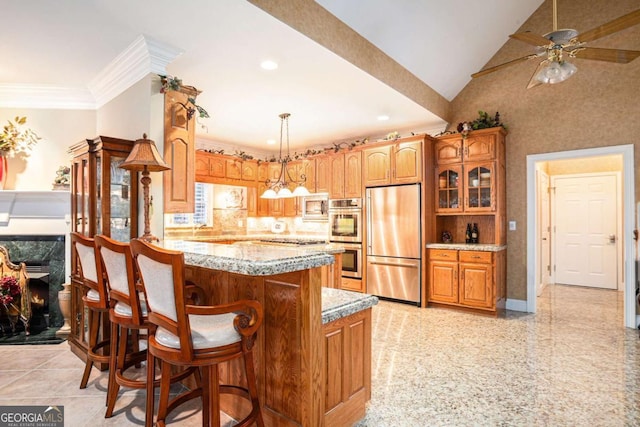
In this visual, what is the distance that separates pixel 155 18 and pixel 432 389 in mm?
3406

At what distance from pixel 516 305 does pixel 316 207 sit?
346 cm

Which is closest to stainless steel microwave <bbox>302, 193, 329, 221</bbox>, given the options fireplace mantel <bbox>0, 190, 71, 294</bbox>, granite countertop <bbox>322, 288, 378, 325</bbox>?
fireplace mantel <bbox>0, 190, 71, 294</bbox>

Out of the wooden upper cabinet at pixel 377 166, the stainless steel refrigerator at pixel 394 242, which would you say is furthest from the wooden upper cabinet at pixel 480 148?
the wooden upper cabinet at pixel 377 166

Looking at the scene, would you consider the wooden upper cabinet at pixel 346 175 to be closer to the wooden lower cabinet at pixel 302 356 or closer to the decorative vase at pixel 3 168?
the wooden lower cabinet at pixel 302 356

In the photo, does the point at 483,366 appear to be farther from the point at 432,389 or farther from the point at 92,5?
the point at 92,5

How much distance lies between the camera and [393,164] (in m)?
5.13

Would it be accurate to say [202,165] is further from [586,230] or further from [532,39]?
[586,230]

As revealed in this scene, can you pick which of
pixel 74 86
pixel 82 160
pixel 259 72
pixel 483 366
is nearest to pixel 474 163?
pixel 483 366

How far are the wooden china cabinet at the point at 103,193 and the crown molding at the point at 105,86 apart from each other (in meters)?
0.72

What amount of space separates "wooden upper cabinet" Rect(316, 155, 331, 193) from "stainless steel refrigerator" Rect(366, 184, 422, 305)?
0.87 meters

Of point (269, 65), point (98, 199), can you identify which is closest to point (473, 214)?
point (269, 65)

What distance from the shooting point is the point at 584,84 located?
13.8ft

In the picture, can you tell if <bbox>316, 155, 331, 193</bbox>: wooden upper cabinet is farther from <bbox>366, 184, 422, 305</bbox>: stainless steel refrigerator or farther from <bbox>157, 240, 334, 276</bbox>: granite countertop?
<bbox>157, 240, 334, 276</bbox>: granite countertop

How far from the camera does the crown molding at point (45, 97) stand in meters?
3.70
